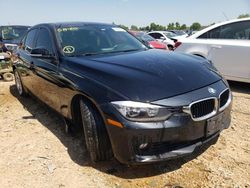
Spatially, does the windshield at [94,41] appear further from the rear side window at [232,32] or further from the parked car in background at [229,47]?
the rear side window at [232,32]

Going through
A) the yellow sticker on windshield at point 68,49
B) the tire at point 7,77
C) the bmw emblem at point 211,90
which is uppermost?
the yellow sticker on windshield at point 68,49

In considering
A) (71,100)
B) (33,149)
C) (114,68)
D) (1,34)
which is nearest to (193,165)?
(114,68)

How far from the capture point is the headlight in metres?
2.97

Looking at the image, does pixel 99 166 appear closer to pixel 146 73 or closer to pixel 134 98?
pixel 134 98

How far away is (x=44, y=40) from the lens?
491cm

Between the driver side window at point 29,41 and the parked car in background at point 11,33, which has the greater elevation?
the driver side window at point 29,41

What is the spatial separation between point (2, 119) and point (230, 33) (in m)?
4.84

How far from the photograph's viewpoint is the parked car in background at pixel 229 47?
255 inches

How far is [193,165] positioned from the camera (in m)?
3.51

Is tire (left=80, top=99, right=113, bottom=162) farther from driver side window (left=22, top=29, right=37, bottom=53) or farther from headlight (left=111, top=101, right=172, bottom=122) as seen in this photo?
driver side window (left=22, top=29, right=37, bottom=53)

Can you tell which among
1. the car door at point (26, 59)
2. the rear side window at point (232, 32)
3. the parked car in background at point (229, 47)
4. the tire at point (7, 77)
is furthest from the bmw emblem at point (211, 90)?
the tire at point (7, 77)

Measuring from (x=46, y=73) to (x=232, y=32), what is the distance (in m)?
4.14

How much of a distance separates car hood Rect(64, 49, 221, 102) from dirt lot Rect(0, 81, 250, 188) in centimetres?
88

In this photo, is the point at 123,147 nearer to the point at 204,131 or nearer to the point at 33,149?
the point at 204,131
